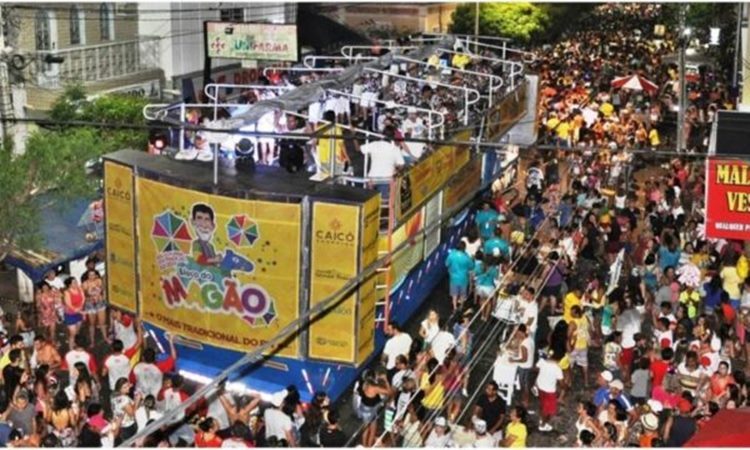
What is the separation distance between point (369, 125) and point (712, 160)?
260 inches

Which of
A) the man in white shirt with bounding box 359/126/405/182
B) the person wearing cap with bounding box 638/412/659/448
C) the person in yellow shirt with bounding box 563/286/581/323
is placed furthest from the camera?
the man in white shirt with bounding box 359/126/405/182

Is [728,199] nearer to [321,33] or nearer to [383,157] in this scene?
[383,157]

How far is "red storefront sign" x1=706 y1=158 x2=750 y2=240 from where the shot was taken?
1273 cm

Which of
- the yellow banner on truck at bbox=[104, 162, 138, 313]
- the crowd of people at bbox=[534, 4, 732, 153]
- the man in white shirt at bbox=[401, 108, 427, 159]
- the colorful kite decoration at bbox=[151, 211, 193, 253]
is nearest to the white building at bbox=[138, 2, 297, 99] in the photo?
the crowd of people at bbox=[534, 4, 732, 153]

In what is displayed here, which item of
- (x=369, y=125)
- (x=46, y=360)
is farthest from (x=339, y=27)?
(x=46, y=360)

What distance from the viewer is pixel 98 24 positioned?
24.1 meters

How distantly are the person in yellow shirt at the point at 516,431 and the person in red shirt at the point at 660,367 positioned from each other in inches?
84.2

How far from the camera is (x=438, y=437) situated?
10.4 m

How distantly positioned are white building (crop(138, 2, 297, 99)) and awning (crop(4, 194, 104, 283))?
863 centimetres

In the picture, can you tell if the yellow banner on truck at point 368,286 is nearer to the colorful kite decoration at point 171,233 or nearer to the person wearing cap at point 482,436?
the colorful kite decoration at point 171,233

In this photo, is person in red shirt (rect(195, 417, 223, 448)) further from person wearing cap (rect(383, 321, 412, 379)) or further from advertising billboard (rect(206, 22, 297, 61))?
advertising billboard (rect(206, 22, 297, 61))

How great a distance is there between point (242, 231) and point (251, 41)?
38.6ft

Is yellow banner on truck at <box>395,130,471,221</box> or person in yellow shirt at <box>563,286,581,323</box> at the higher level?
yellow banner on truck at <box>395,130,471,221</box>

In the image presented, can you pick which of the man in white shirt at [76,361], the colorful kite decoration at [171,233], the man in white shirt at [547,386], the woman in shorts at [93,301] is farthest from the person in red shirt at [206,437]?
the woman in shorts at [93,301]
